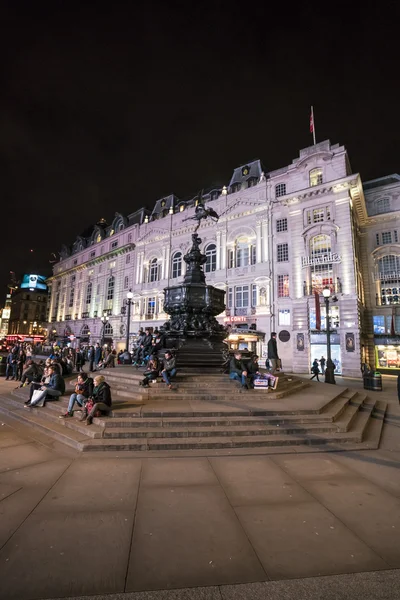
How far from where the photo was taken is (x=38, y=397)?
28.1 ft

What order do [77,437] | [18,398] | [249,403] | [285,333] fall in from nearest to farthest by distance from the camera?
1. [77,437]
2. [249,403]
3. [18,398]
4. [285,333]

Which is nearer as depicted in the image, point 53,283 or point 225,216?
point 225,216

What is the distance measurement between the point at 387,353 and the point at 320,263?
1144 centimetres

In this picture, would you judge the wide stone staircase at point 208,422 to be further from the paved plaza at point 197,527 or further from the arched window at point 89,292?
the arched window at point 89,292

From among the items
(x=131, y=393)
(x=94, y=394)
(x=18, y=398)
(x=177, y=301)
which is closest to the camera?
(x=94, y=394)

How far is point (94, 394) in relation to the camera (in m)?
7.05

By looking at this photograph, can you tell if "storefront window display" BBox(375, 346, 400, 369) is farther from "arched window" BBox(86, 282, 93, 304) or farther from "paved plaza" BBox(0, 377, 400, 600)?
"arched window" BBox(86, 282, 93, 304)

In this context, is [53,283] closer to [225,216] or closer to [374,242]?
[225,216]

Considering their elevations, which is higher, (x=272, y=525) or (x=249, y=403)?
(x=249, y=403)

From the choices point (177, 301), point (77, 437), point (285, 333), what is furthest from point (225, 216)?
point (77, 437)

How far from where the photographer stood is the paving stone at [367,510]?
3.15 meters

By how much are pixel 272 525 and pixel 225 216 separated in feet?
115

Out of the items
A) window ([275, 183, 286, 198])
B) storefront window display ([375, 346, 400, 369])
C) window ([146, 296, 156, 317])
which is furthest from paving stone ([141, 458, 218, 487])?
window ([146, 296, 156, 317])

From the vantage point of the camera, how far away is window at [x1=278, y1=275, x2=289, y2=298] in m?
30.4
